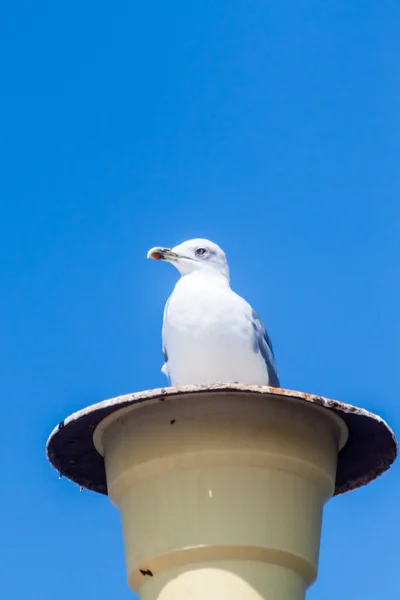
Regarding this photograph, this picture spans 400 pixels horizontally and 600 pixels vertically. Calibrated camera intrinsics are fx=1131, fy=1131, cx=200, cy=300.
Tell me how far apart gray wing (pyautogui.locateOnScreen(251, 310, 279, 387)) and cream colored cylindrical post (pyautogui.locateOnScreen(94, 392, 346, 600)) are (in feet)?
3.78

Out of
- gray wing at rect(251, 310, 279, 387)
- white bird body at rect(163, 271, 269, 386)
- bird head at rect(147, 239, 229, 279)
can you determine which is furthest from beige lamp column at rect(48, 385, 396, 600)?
bird head at rect(147, 239, 229, 279)

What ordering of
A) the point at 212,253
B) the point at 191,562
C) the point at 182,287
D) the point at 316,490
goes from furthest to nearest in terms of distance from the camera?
the point at 212,253 → the point at 182,287 → the point at 316,490 → the point at 191,562

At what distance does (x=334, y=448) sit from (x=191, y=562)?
88 cm

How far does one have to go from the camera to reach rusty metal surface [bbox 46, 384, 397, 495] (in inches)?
182

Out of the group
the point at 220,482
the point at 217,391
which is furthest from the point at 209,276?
the point at 220,482

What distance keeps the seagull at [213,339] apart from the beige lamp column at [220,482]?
962mm

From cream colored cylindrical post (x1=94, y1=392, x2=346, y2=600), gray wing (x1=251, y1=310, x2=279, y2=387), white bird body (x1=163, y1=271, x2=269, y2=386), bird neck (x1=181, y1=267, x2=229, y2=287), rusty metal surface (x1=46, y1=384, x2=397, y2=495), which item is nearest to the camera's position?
cream colored cylindrical post (x1=94, y1=392, x2=346, y2=600)

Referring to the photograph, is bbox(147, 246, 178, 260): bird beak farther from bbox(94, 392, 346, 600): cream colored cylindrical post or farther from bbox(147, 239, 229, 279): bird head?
bbox(94, 392, 346, 600): cream colored cylindrical post

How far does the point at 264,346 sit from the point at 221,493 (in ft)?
5.31

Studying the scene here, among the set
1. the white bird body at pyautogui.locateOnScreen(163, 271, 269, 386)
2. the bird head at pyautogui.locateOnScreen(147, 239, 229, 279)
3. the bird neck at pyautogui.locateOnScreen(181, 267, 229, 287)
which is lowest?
the white bird body at pyautogui.locateOnScreen(163, 271, 269, 386)

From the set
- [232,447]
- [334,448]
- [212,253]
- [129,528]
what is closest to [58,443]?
[129,528]

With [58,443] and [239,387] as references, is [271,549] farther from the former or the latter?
[58,443]

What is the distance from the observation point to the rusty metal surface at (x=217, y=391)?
15.2 ft

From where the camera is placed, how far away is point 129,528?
4785 millimetres
